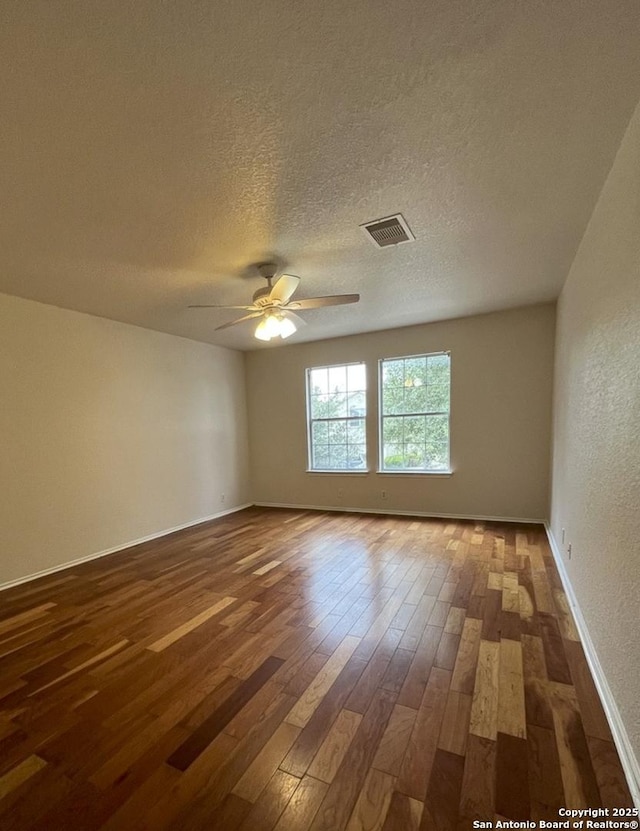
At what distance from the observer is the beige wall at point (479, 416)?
176 inches

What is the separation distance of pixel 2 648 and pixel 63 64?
3106mm

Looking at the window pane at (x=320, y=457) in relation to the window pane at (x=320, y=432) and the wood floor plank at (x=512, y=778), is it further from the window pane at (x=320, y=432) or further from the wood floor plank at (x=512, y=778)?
the wood floor plank at (x=512, y=778)

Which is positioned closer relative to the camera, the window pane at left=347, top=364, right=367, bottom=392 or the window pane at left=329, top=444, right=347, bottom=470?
the window pane at left=347, top=364, right=367, bottom=392

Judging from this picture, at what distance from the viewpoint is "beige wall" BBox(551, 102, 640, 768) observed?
142 centimetres

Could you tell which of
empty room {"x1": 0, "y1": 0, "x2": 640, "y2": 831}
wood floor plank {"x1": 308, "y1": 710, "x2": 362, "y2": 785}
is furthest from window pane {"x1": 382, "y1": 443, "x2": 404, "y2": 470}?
wood floor plank {"x1": 308, "y1": 710, "x2": 362, "y2": 785}

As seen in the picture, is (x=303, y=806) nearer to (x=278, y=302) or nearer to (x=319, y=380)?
(x=278, y=302)

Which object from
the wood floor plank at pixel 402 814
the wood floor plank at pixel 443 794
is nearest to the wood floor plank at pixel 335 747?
the wood floor plank at pixel 402 814

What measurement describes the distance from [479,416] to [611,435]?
3113 mm

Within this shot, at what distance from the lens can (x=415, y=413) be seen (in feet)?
17.0

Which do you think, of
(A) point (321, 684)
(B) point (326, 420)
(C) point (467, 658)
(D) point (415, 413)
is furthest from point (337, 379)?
(A) point (321, 684)

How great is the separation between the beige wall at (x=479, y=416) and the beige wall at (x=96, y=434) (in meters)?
1.74

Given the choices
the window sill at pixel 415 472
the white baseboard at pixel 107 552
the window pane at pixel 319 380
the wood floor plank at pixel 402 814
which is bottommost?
the white baseboard at pixel 107 552

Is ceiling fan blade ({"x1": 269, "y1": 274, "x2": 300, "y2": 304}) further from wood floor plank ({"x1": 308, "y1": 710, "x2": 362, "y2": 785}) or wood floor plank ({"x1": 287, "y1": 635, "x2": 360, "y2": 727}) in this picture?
wood floor plank ({"x1": 308, "y1": 710, "x2": 362, "y2": 785})

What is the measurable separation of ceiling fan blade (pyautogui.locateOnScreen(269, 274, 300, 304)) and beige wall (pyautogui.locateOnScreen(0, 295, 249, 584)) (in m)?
2.55
